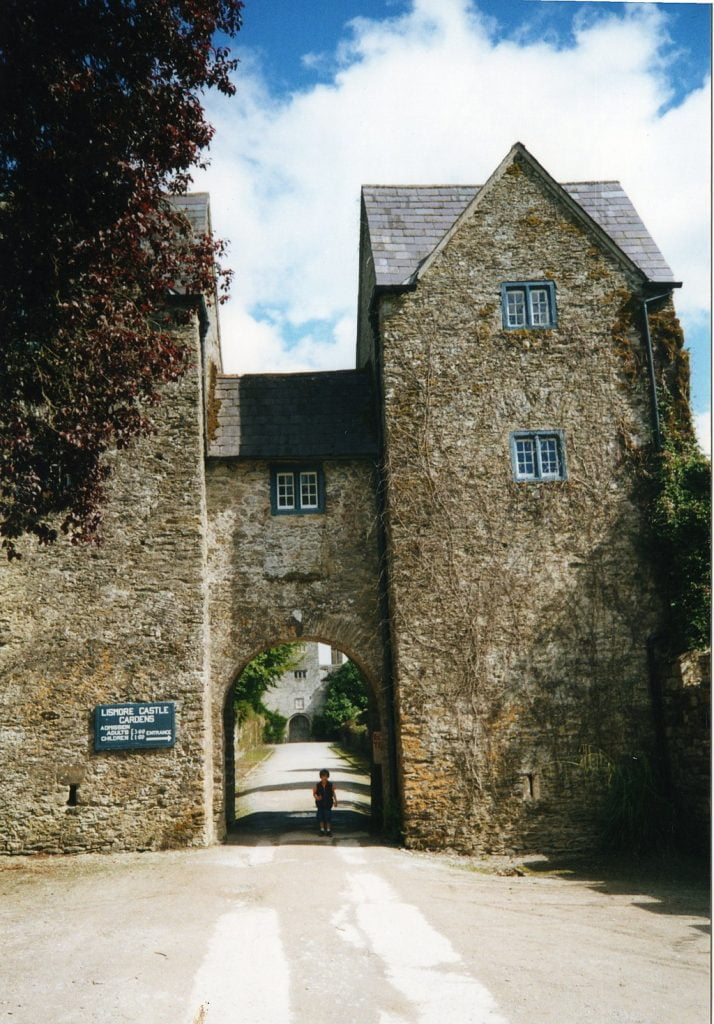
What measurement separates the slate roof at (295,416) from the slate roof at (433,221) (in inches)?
87.2

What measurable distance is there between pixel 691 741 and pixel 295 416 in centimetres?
824

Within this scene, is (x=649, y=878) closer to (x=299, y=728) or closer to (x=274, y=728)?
(x=274, y=728)

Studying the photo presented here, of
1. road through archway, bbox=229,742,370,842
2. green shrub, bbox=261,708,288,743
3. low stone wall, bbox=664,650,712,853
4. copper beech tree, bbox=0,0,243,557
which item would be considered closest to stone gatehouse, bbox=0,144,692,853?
low stone wall, bbox=664,650,712,853

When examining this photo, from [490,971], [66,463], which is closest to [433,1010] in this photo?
[490,971]

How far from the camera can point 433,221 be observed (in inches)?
587

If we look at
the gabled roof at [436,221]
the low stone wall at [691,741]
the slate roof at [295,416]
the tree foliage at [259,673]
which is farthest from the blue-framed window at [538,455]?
the tree foliage at [259,673]

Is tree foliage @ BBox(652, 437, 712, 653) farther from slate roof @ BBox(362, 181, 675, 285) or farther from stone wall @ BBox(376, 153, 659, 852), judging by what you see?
slate roof @ BBox(362, 181, 675, 285)

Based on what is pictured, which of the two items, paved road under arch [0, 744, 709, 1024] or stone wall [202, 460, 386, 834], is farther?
stone wall [202, 460, 386, 834]

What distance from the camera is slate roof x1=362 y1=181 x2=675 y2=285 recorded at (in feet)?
45.9

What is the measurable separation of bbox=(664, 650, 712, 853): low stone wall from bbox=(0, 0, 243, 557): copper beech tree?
8.55 m

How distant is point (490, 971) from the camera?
259 inches

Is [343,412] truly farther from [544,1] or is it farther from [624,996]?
[624,996]

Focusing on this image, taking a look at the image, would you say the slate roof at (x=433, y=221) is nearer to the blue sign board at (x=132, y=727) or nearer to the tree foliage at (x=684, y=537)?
the tree foliage at (x=684, y=537)

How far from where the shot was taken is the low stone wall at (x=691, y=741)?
36.3 ft
